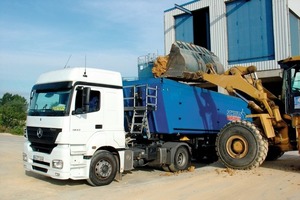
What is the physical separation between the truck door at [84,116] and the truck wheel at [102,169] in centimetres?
60

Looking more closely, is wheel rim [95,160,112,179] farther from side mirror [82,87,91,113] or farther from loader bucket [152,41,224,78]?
loader bucket [152,41,224,78]

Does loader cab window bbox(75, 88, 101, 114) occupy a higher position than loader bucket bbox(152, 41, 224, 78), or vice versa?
loader bucket bbox(152, 41, 224, 78)

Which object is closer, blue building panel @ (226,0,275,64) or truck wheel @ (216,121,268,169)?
truck wheel @ (216,121,268,169)

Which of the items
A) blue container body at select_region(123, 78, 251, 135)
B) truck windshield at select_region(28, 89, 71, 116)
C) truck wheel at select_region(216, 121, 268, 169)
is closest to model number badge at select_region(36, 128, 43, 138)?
truck windshield at select_region(28, 89, 71, 116)

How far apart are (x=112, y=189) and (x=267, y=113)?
5675mm

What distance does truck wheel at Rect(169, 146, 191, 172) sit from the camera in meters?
10.5

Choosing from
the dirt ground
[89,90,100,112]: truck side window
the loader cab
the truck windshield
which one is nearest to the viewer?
the dirt ground

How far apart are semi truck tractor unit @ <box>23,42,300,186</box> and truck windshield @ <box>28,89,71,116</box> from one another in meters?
0.03

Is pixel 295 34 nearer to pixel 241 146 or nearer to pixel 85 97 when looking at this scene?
pixel 241 146

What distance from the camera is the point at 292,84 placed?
10.1 metres

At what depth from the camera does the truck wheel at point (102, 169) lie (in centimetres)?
817

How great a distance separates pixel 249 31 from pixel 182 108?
1533 cm

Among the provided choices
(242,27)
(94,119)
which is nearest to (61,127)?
(94,119)

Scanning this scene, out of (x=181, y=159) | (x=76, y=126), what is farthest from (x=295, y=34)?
(x=76, y=126)
